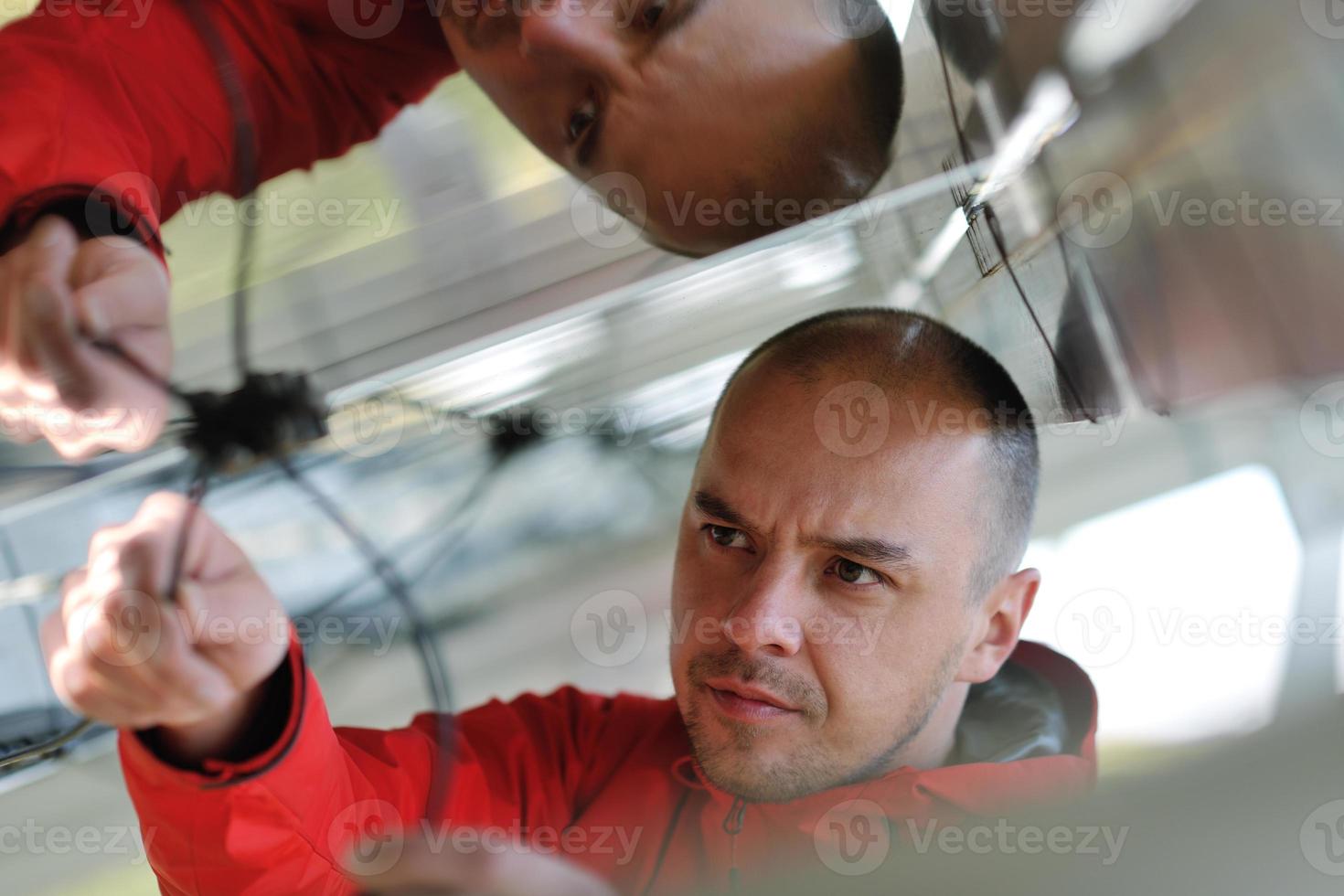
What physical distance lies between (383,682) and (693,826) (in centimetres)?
20

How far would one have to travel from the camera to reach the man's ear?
440 mm

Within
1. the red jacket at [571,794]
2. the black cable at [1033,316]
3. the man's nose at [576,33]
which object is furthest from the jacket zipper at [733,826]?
the man's nose at [576,33]

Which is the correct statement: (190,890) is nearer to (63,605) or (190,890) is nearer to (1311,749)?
(63,605)

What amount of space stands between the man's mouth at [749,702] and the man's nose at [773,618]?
0.06ft

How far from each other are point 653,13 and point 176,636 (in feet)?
1.04

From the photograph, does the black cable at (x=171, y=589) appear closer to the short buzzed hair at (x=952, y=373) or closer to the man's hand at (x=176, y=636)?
the man's hand at (x=176, y=636)

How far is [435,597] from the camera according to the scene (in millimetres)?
531

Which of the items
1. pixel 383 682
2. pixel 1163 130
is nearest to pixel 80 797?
pixel 383 682

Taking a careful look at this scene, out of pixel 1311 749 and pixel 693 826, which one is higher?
pixel 1311 749

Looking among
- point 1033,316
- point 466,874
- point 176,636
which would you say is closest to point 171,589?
point 176,636

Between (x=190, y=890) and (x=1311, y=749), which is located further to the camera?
(x=190, y=890)

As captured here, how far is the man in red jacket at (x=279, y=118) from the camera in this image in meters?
0.39

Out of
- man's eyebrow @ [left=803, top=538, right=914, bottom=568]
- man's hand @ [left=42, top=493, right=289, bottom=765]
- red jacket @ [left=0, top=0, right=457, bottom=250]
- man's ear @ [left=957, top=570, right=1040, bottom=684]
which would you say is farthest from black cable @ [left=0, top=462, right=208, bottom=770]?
man's ear @ [left=957, top=570, right=1040, bottom=684]

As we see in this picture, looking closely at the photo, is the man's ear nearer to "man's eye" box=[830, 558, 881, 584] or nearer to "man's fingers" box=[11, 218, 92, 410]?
"man's eye" box=[830, 558, 881, 584]
